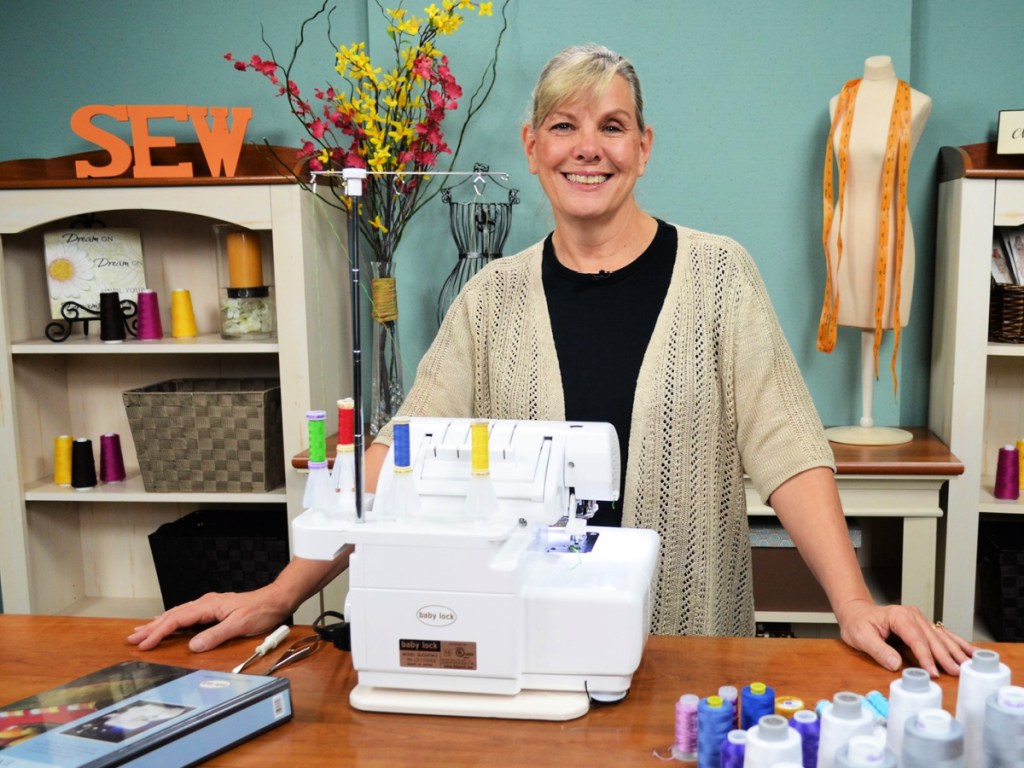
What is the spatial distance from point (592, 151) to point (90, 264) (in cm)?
178

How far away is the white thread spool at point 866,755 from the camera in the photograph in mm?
822

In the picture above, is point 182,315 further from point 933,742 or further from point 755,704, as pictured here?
point 933,742

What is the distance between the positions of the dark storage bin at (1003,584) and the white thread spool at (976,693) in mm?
1785

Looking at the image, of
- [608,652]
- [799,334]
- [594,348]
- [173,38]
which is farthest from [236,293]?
[608,652]

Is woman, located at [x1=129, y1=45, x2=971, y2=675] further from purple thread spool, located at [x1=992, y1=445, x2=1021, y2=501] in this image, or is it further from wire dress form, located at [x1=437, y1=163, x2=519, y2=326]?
purple thread spool, located at [x1=992, y1=445, x2=1021, y2=501]

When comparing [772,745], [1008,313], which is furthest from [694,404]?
[1008,313]

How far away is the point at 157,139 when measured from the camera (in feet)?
8.59

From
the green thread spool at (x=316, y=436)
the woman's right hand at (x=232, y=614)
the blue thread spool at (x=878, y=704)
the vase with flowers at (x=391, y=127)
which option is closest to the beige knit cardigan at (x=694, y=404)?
the woman's right hand at (x=232, y=614)

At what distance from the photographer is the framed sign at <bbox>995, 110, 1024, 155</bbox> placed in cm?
247

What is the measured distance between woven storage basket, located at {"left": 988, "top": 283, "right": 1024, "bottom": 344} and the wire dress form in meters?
1.26

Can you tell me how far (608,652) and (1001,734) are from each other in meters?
0.42

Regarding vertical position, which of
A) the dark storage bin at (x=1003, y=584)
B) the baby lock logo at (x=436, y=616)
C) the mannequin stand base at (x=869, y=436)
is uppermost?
the baby lock logo at (x=436, y=616)

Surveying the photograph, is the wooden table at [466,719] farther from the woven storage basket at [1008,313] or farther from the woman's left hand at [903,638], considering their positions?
the woven storage basket at [1008,313]

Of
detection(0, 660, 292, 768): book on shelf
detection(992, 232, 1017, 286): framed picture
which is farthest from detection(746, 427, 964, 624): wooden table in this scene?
detection(0, 660, 292, 768): book on shelf
